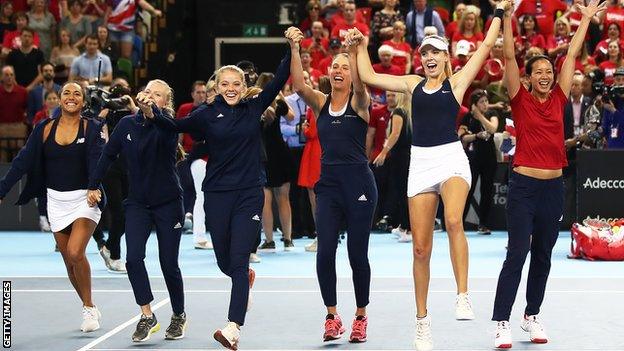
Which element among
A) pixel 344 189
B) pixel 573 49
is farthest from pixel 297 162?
pixel 573 49

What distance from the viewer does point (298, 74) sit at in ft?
30.3

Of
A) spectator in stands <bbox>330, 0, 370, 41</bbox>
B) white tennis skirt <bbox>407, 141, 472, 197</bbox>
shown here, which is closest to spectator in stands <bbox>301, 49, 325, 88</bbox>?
spectator in stands <bbox>330, 0, 370, 41</bbox>

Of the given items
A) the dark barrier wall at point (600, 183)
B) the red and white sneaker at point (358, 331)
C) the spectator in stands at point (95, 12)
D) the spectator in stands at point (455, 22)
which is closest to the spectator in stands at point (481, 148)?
the dark barrier wall at point (600, 183)

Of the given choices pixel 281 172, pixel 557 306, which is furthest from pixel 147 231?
pixel 281 172

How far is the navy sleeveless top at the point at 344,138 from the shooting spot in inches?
370

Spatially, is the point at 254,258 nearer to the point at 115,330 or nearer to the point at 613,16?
the point at 115,330

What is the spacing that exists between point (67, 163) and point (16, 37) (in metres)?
12.6

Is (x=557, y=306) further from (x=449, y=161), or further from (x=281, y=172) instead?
(x=281, y=172)

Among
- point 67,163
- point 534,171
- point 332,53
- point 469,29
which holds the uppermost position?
point 469,29

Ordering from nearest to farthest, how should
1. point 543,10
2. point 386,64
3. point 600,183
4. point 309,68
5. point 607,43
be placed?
1. point 600,183
2. point 309,68
3. point 386,64
4. point 607,43
5. point 543,10

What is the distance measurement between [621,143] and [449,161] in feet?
32.2

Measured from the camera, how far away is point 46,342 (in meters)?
9.45

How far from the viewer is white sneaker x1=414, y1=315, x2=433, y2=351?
28.6ft

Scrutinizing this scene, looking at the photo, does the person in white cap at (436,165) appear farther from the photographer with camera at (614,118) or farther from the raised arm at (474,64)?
the photographer with camera at (614,118)
